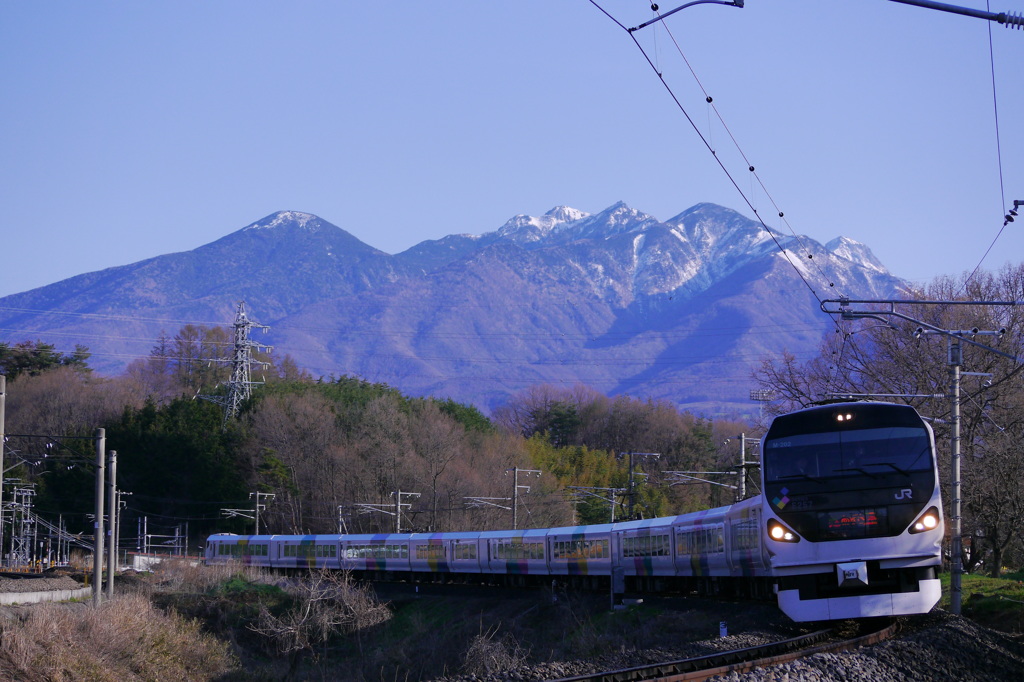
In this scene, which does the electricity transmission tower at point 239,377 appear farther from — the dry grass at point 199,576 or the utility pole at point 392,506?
the dry grass at point 199,576

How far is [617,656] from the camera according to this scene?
15.9 meters

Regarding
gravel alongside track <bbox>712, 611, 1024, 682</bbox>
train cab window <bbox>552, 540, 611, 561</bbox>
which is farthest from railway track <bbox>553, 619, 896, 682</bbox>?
train cab window <bbox>552, 540, 611, 561</bbox>

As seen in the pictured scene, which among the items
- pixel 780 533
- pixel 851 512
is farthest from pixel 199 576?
pixel 851 512

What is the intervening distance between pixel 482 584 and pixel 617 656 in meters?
28.5

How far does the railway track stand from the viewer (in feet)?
42.1

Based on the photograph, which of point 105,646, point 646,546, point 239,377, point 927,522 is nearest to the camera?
point 927,522

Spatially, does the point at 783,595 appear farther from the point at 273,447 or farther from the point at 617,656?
the point at 273,447

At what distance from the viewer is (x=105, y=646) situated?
1013 inches

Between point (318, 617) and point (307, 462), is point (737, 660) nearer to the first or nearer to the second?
point (318, 617)

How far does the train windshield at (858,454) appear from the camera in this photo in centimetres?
1631

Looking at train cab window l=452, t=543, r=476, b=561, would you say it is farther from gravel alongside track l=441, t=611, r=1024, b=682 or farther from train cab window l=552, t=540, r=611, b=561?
gravel alongside track l=441, t=611, r=1024, b=682

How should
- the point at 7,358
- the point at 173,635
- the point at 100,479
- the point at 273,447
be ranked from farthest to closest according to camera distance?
1. the point at 7,358
2. the point at 273,447
3. the point at 100,479
4. the point at 173,635

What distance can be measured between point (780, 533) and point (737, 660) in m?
2.40

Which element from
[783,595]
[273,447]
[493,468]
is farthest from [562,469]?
[783,595]
